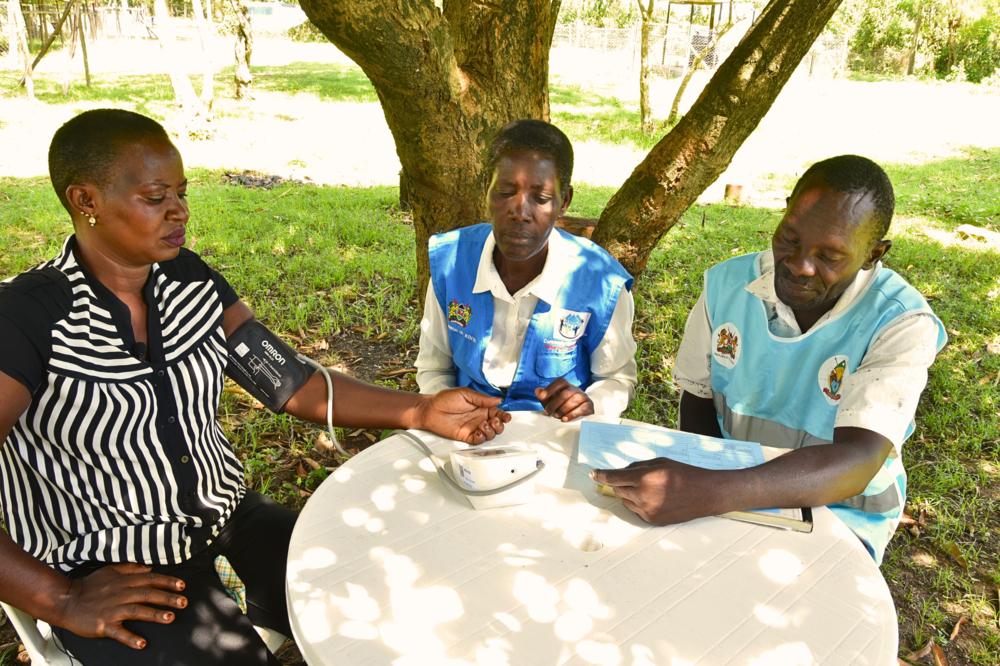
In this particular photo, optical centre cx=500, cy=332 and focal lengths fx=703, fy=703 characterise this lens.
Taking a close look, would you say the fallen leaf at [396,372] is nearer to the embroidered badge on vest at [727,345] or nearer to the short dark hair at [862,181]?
the embroidered badge on vest at [727,345]

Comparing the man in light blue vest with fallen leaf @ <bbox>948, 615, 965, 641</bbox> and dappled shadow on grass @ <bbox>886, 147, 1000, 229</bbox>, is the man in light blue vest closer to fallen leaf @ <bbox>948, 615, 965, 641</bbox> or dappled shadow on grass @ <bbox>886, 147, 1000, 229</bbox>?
fallen leaf @ <bbox>948, 615, 965, 641</bbox>

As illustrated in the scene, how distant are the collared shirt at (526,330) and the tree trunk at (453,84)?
0.75 metres

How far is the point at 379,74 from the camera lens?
269 cm

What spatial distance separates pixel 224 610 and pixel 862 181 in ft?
6.65

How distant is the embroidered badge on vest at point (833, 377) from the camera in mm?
2115

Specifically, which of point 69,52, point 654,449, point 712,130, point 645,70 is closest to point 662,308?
point 712,130

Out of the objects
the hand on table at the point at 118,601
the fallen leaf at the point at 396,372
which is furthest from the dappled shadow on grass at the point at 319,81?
the hand on table at the point at 118,601

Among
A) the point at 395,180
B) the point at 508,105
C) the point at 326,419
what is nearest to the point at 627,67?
the point at 395,180

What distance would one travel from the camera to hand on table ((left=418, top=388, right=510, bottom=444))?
1996 mm

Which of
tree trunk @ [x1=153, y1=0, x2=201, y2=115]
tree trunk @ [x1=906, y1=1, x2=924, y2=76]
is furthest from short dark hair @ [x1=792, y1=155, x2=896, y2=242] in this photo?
tree trunk @ [x1=906, y1=1, x2=924, y2=76]

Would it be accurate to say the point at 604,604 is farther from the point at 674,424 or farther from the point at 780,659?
the point at 674,424

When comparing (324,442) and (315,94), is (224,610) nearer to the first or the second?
(324,442)

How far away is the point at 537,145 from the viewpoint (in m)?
2.33

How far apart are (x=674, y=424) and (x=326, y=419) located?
2.10 m
